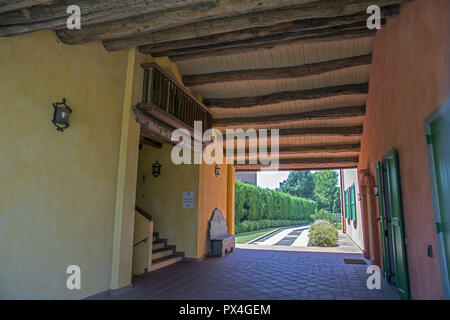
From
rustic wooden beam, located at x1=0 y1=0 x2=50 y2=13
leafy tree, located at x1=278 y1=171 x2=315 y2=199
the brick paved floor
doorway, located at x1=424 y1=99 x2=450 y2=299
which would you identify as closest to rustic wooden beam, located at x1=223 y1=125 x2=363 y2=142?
the brick paved floor

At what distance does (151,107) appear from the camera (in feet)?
14.9

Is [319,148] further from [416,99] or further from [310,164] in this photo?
[416,99]

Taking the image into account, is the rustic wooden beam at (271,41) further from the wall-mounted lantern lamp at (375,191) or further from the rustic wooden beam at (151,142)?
the wall-mounted lantern lamp at (375,191)

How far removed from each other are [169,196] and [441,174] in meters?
5.72

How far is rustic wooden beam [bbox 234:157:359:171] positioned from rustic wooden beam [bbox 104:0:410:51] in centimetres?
627

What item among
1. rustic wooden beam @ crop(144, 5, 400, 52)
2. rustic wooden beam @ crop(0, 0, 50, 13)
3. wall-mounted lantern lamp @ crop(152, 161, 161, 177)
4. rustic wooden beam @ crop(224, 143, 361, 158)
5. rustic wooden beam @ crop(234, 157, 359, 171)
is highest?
rustic wooden beam @ crop(144, 5, 400, 52)

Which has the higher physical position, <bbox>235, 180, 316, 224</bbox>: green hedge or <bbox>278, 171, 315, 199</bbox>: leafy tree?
<bbox>278, 171, 315, 199</bbox>: leafy tree

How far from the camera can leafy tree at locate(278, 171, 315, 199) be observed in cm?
3306

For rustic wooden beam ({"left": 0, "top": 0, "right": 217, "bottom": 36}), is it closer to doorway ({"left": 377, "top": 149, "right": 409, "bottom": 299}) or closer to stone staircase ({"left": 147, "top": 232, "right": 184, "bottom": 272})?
doorway ({"left": 377, "top": 149, "right": 409, "bottom": 299})

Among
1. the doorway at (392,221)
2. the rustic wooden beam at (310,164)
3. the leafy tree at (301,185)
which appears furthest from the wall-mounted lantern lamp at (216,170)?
the leafy tree at (301,185)

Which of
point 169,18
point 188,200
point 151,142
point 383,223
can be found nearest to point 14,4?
point 169,18

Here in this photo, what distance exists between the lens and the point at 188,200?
22.9 ft

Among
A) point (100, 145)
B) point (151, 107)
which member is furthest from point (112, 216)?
point (151, 107)

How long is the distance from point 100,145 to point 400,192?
13.5 feet
